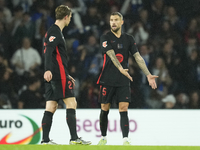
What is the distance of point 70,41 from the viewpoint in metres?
9.30

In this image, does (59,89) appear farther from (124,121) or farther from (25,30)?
(25,30)

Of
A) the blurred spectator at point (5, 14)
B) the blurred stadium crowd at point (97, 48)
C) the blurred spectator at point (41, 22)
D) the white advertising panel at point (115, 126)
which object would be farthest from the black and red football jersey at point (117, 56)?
the blurred spectator at point (5, 14)

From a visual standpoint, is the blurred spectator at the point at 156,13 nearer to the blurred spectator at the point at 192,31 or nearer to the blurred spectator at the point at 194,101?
the blurred spectator at the point at 192,31

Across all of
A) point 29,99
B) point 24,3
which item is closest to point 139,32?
point 24,3

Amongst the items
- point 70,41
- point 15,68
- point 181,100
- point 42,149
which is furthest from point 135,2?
point 42,149

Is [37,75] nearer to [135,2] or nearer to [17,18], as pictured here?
[17,18]

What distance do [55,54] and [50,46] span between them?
0.55 feet

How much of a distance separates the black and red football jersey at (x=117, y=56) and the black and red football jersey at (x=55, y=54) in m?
0.78

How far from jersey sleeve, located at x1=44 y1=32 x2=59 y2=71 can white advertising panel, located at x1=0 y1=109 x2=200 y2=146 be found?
278 centimetres

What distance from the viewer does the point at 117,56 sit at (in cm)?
546

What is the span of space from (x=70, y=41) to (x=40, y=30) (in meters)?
0.76

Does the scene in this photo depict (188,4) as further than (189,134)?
Yes

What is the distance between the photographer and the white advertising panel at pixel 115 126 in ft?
23.8

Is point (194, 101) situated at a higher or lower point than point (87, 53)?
lower
